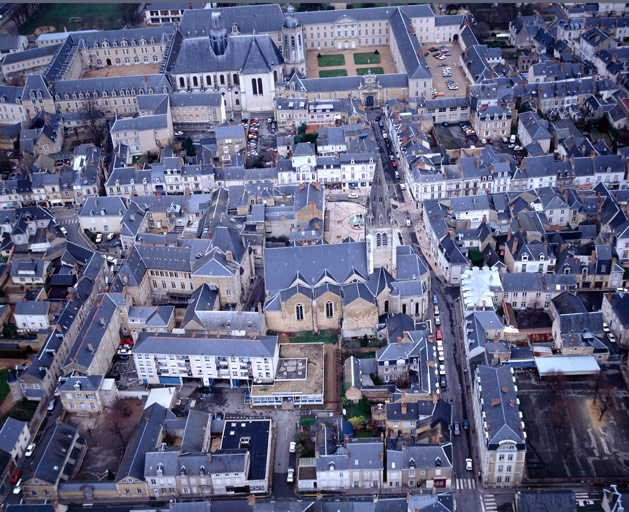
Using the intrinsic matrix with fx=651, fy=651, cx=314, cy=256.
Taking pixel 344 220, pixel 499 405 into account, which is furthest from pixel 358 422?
pixel 344 220

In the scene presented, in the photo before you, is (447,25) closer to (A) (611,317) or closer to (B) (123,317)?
(A) (611,317)

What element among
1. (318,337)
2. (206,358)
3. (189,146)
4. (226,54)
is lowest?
(206,358)

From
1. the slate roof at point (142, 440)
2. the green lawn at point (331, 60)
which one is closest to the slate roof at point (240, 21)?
the green lawn at point (331, 60)

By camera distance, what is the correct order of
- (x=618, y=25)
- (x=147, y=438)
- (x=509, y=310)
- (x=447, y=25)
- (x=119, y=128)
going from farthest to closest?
(x=447, y=25)
(x=618, y=25)
(x=119, y=128)
(x=509, y=310)
(x=147, y=438)

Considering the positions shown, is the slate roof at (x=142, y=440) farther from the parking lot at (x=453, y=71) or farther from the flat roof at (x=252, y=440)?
the parking lot at (x=453, y=71)

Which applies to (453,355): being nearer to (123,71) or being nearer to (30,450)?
(30,450)

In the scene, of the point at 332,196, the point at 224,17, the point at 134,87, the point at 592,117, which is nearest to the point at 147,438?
the point at 332,196

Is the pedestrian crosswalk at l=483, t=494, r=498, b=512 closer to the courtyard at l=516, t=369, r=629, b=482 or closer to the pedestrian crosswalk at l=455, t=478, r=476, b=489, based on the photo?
the pedestrian crosswalk at l=455, t=478, r=476, b=489
